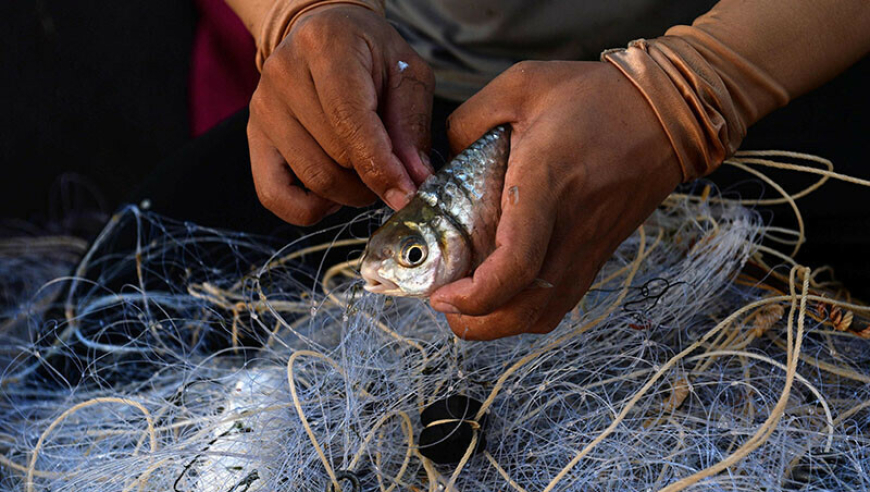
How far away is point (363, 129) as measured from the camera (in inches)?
23.6

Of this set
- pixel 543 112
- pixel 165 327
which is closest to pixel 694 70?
pixel 543 112

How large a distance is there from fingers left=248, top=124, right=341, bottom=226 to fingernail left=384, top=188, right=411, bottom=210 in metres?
0.11

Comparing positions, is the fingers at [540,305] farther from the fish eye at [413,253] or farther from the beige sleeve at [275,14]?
the beige sleeve at [275,14]

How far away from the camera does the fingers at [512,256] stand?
1.69 feet

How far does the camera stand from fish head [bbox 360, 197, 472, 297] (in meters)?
0.51

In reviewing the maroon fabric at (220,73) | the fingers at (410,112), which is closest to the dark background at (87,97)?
the maroon fabric at (220,73)

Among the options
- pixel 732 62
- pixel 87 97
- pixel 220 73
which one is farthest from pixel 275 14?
pixel 87 97

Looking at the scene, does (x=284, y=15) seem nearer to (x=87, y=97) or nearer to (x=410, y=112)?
(x=410, y=112)

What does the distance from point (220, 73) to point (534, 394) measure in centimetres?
123

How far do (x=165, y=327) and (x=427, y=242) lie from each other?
500 mm

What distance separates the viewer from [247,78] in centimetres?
158

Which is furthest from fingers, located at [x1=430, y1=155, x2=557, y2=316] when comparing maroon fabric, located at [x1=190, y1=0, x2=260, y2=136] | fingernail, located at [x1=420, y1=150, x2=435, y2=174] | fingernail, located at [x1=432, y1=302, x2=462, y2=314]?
maroon fabric, located at [x1=190, y1=0, x2=260, y2=136]

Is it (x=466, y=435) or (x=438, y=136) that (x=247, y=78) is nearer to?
(x=438, y=136)

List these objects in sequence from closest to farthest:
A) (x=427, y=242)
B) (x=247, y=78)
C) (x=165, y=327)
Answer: (x=427, y=242)
(x=165, y=327)
(x=247, y=78)
